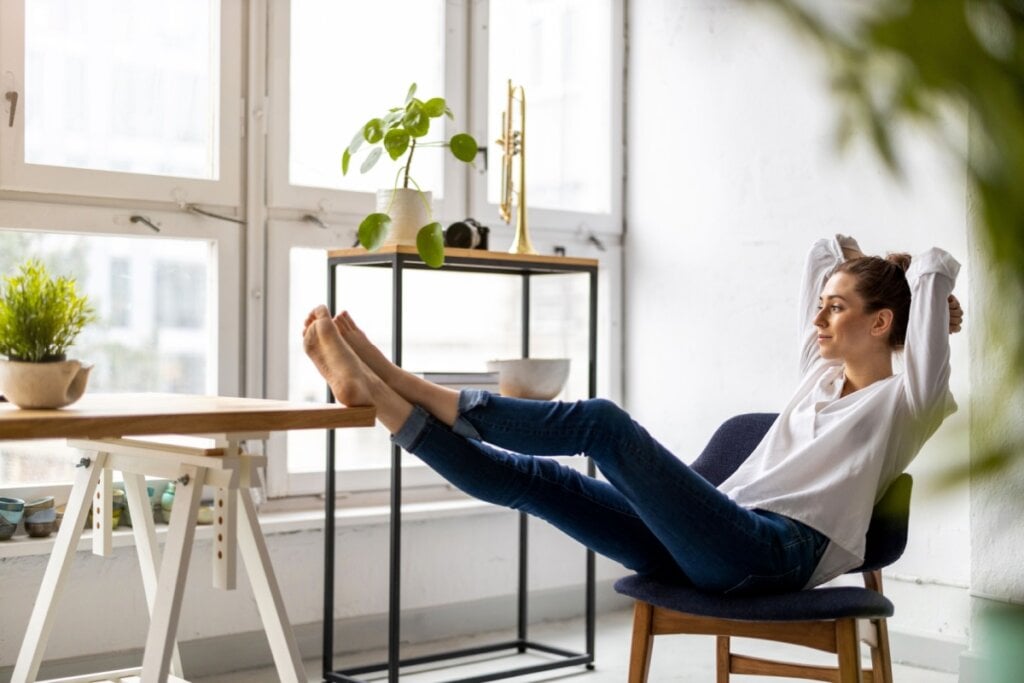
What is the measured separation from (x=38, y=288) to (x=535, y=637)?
1974 millimetres

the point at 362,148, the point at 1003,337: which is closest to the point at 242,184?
the point at 362,148

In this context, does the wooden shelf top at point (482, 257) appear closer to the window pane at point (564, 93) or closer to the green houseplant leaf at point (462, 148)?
the green houseplant leaf at point (462, 148)

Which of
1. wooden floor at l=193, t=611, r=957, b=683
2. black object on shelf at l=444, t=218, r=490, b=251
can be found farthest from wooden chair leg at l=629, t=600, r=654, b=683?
black object on shelf at l=444, t=218, r=490, b=251

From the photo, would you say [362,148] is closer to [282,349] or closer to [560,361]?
[282,349]

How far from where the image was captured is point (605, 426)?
6.74ft

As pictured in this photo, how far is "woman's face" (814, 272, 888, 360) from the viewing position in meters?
2.37

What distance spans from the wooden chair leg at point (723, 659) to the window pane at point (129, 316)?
1430 millimetres

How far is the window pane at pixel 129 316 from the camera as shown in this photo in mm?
2832

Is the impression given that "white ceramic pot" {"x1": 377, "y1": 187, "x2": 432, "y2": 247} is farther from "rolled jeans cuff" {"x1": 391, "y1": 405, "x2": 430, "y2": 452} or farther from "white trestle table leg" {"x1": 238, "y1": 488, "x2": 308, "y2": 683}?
"white trestle table leg" {"x1": 238, "y1": 488, "x2": 308, "y2": 683}

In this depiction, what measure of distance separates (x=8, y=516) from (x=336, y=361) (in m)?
1.08

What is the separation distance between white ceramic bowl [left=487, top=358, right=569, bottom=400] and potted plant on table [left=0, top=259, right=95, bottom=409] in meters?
1.24

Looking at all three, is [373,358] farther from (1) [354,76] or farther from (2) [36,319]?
(1) [354,76]

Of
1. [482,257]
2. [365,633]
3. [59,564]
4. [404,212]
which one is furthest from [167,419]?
[365,633]

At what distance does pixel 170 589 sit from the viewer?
6.16 ft
